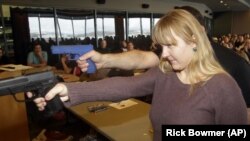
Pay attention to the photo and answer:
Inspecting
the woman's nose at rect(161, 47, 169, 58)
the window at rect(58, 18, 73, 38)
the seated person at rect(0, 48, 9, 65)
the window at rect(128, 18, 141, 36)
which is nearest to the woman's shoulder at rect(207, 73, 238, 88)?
the woman's nose at rect(161, 47, 169, 58)

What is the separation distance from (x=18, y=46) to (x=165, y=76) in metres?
5.56

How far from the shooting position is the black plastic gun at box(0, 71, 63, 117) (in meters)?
0.98

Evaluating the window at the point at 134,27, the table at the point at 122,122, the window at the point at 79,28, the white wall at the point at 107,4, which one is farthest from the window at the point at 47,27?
the table at the point at 122,122

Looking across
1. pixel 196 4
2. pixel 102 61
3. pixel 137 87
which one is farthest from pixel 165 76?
pixel 196 4

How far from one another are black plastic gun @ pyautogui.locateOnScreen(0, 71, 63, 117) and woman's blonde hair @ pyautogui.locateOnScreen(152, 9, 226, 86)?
474mm

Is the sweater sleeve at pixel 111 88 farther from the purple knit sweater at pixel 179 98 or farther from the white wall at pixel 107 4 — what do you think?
the white wall at pixel 107 4

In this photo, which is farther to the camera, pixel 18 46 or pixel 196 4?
pixel 196 4

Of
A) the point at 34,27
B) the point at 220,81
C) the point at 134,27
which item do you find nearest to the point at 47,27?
the point at 34,27

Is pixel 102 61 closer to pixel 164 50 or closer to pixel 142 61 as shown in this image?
pixel 142 61

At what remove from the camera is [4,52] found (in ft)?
18.9

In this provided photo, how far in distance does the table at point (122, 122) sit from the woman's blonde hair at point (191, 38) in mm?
934

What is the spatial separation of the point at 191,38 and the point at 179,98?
25cm

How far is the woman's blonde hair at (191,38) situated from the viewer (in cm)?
103

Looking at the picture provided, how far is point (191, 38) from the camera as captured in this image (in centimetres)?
105
